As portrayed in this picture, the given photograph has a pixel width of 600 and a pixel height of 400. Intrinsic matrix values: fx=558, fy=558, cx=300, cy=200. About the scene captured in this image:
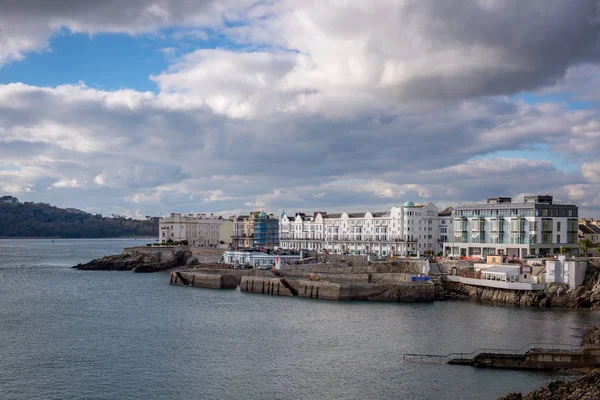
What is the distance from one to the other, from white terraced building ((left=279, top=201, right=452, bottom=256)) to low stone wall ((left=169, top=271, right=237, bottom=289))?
33904 mm

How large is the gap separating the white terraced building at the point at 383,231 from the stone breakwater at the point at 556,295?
35311mm

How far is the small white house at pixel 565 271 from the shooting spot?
2434 inches

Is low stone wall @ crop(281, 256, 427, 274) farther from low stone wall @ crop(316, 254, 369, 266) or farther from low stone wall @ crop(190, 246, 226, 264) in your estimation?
low stone wall @ crop(190, 246, 226, 264)

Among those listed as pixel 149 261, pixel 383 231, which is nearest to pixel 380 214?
pixel 383 231

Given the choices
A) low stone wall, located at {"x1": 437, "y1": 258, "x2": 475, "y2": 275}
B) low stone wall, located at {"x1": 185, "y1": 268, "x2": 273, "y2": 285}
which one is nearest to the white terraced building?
low stone wall, located at {"x1": 437, "y1": 258, "x2": 475, "y2": 275}

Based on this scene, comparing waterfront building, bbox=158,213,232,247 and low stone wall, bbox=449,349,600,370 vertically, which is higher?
waterfront building, bbox=158,213,232,247

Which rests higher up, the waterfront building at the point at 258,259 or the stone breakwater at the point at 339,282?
the waterfront building at the point at 258,259

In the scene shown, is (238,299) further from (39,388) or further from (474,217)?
(474,217)

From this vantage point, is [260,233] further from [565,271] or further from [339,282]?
[565,271]

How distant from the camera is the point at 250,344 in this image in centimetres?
4088

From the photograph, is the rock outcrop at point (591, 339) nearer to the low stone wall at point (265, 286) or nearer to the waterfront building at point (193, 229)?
the low stone wall at point (265, 286)

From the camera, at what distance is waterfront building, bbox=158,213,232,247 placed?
134 metres

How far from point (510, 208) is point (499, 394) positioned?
58.7m

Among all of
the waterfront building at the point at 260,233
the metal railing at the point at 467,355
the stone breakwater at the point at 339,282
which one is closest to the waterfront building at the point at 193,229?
the waterfront building at the point at 260,233
